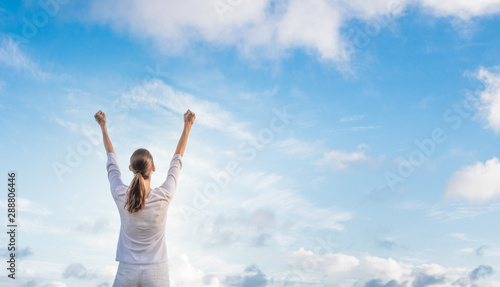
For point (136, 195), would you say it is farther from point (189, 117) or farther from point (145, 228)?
point (189, 117)

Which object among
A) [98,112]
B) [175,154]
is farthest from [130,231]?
[98,112]

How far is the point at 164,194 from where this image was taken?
4805mm

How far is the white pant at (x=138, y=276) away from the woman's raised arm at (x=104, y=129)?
1679 millimetres

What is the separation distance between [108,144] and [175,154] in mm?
1021

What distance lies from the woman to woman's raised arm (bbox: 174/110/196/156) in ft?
2.04

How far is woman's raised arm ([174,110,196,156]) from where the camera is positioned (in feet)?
17.8

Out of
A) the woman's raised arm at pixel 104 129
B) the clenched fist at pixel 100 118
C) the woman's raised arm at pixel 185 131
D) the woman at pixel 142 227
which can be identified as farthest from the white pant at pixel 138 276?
the clenched fist at pixel 100 118

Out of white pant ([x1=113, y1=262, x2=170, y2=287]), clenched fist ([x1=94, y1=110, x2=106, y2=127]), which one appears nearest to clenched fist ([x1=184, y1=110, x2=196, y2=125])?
clenched fist ([x1=94, y1=110, x2=106, y2=127])

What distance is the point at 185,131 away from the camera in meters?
5.60

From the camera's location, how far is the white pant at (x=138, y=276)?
465 centimetres

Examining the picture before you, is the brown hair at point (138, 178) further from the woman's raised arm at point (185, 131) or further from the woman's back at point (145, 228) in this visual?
the woman's raised arm at point (185, 131)

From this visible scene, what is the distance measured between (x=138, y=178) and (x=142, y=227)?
0.59m

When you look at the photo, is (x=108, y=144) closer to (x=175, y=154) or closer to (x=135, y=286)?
(x=175, y=154)

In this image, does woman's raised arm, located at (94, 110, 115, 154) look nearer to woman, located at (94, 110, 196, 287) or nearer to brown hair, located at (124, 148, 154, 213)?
woman, located at (94, 110, 196, 287)
